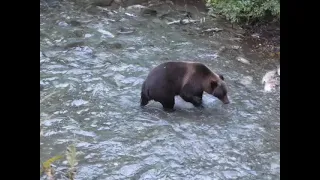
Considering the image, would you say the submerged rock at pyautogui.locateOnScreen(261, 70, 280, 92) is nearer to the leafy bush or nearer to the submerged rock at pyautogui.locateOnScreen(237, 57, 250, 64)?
the submerged rock at pyautogui.locateOnScreen(237, 57, 250, 64)

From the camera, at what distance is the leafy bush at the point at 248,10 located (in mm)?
8938

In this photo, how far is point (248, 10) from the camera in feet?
30.5

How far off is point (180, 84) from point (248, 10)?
142 inches

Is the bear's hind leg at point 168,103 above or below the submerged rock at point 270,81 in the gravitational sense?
above

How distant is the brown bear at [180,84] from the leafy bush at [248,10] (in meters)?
2.98

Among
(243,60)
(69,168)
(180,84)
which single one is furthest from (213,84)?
(69,168)

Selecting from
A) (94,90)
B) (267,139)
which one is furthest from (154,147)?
(94,90)

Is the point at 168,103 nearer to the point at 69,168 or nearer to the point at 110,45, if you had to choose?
the point at 69,168

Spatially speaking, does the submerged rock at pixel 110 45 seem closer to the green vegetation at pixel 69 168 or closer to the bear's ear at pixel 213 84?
the bear's ear at pixel 213 84

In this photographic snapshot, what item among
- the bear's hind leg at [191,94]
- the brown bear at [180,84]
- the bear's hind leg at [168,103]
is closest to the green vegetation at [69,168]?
the brown bear at [180,84]

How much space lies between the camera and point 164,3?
11836 mm

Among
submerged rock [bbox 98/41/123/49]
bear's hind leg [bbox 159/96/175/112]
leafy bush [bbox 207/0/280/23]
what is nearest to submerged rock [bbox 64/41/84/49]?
submerged rock [bbox 98/41/123/49]
